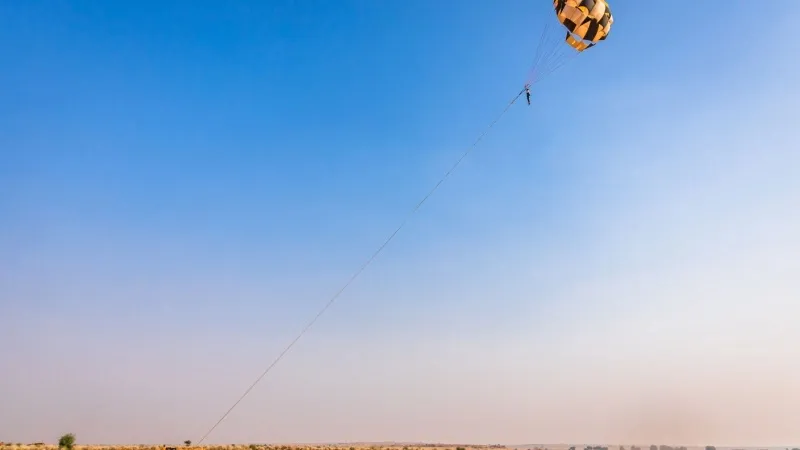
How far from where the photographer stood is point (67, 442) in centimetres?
4881

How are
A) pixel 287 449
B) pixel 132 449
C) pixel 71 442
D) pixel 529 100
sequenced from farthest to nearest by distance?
pixel 287 449
pixel 132 449
pixel 71 442
pixel 529 100

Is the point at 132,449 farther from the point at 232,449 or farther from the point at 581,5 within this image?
the point at 581,5

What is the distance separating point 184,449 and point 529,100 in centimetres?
3753

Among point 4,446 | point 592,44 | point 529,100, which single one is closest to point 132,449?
point 4,446

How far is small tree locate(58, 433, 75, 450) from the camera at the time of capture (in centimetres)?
4775

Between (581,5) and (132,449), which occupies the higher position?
(581,5)

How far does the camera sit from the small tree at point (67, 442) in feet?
157

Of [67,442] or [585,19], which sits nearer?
[585,19]

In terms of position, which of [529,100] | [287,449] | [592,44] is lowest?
[287,449]

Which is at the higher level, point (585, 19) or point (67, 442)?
point (585, 19)

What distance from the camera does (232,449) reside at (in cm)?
5834

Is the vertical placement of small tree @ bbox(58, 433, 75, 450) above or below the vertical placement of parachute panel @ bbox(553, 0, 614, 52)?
below

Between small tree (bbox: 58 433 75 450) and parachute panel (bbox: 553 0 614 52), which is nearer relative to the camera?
parachute panel (bbox: 553 0 614 52)

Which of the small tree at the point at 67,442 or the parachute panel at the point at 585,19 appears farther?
the small tree at the point at 67,442
